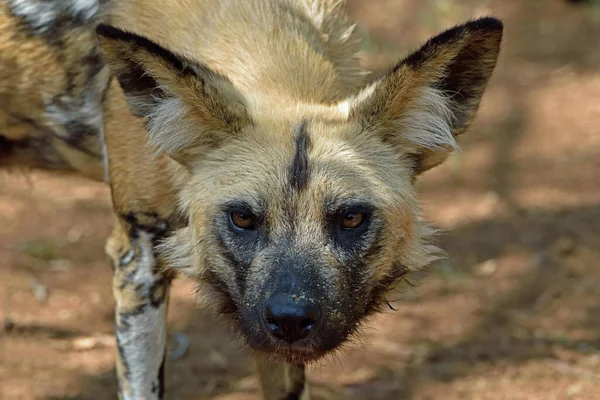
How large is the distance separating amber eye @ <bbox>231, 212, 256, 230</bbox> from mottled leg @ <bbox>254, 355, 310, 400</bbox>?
3.48 ft

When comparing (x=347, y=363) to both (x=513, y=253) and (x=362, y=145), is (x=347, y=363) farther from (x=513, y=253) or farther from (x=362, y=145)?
(x=362, y=145)

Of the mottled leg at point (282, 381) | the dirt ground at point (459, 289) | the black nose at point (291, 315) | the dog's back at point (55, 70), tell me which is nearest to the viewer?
the black nose at point (291, 315)

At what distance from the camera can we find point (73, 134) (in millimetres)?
3791

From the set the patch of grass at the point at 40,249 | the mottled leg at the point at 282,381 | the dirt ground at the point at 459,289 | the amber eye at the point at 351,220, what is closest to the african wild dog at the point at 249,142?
the amber eye at the point at 351,220

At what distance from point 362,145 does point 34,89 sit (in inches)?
54.8

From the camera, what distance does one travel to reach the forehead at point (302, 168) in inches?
117

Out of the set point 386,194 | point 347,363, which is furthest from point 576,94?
point 386,194

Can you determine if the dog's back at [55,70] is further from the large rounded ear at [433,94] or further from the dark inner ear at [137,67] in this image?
the large rounded ear at [433,94]

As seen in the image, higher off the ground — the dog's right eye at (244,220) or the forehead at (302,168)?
the forehead at (302,168)

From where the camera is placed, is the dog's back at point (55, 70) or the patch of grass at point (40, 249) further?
the patch of grass at point (40, 249)

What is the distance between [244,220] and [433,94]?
703 millimetres

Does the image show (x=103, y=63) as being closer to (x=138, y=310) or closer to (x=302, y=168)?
(x=138, y=310)

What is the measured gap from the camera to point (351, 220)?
299 centimetres

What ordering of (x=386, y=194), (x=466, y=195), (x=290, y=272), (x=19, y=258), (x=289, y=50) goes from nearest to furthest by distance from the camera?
(x=290, y=272), (x=386, y=194), (x=289, y=50), (x=19, y=258), (x=466, y=195)
